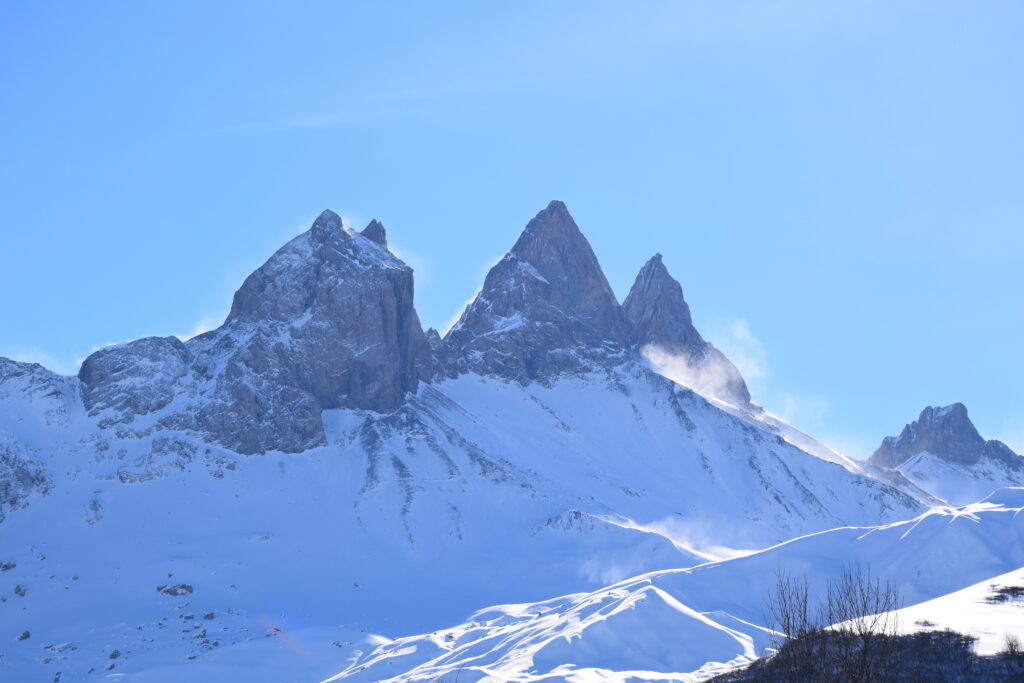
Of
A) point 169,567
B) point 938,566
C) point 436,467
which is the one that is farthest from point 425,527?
point 938,566

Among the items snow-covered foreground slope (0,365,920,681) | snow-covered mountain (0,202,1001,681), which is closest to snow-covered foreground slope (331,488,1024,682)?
snow-covered mountain (0,202,1001,681)

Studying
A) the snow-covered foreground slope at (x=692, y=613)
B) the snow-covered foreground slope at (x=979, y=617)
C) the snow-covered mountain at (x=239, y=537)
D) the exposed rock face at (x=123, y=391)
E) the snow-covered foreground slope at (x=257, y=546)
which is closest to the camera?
the snow-covered foreground slope at (x=979, y=617)

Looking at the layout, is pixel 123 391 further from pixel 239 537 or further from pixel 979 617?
pixel 979 617

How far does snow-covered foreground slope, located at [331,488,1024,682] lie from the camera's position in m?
111

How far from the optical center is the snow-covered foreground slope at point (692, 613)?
110938mm

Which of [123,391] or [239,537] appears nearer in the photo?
[239,537]

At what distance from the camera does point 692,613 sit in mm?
120688

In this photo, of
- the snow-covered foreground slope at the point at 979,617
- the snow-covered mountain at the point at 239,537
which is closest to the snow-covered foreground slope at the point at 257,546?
the snow-covered mountain at the point at 239,537

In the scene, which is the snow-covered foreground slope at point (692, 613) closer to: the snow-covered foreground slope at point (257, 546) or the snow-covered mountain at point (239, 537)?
the snow-covered mountain at point (239, 537)

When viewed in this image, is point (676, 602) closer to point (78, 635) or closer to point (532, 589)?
point (532, 589)

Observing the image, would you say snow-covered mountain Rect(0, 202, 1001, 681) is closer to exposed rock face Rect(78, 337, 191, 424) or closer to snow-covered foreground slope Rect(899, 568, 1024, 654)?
exposed rock face Rect(78, 337, 191, 424)

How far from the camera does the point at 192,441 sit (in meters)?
188

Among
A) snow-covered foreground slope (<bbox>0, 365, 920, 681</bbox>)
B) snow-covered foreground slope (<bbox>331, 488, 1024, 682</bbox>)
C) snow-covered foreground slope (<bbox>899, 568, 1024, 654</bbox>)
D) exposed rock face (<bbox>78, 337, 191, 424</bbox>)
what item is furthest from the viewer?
exposed rock face (<bbox>78, 337, 191, 424</bbox>)

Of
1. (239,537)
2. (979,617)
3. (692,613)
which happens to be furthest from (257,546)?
(979,617)
